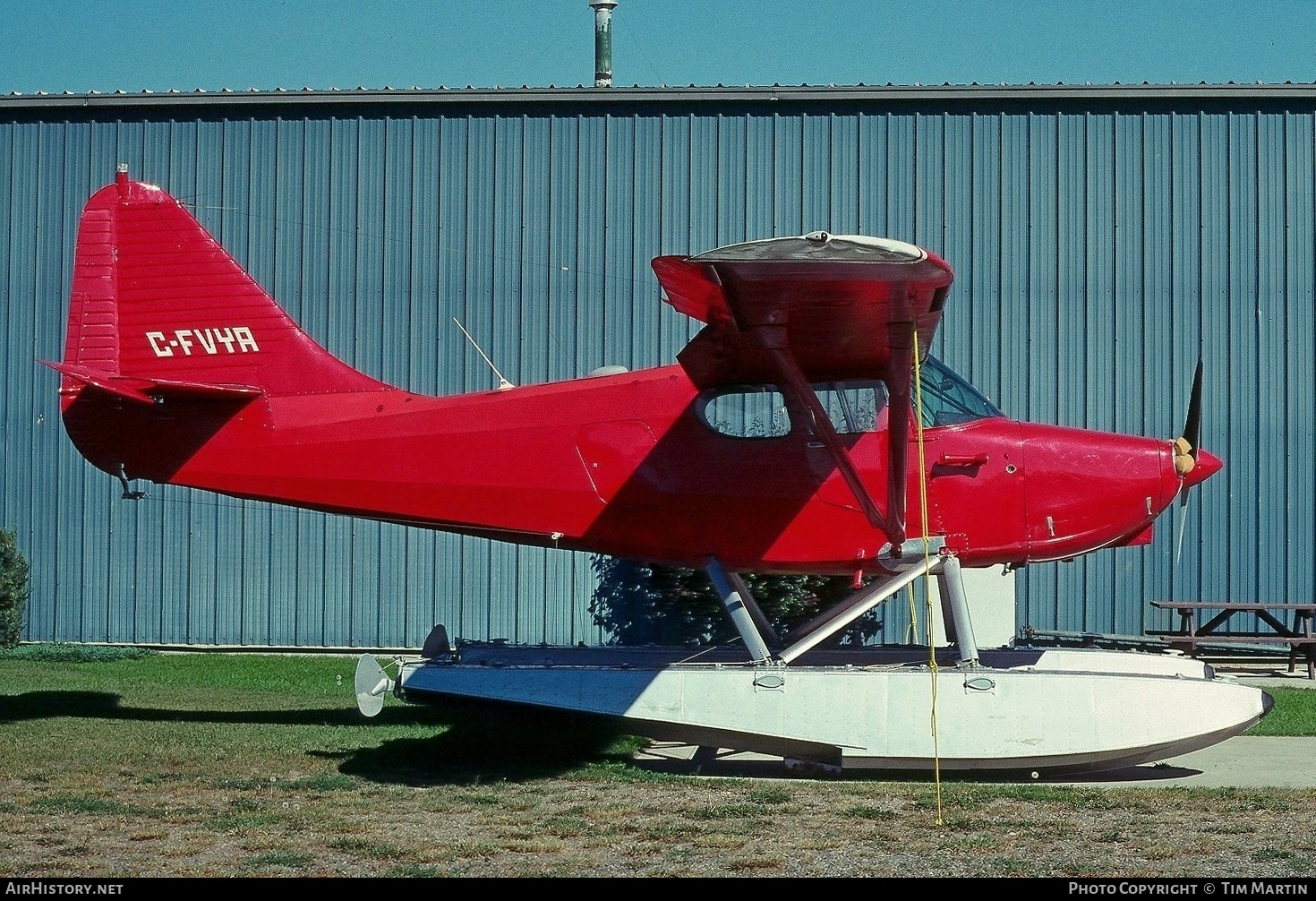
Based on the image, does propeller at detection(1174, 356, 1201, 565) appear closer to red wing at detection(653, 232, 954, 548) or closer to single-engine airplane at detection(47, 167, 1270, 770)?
single-engine airplane at detection(47, 167, 1270, 770)

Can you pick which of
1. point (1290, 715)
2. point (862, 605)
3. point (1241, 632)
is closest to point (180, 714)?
point (862, 605)

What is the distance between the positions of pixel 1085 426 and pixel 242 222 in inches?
405

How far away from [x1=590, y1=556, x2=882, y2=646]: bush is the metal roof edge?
20.2 feet

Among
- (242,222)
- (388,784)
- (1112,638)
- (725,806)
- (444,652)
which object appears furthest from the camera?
(242,222)

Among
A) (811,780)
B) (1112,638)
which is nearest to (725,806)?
(811,780)

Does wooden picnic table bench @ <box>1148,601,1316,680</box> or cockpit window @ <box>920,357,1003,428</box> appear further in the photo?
wooden picnic table bench @ <box>1148,601,1316,680</box>

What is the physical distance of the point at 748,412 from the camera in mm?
9375

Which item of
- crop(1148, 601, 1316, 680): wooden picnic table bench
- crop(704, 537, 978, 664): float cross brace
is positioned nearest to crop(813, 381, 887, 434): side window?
crop(704, 537, 978, 664): float cross brace

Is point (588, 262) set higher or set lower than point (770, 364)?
higher

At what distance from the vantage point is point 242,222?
55.2ft

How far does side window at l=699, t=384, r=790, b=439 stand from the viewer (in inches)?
366

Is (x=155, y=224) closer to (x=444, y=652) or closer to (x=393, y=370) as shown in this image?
(x=444, y=652)

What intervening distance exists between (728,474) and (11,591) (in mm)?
10588

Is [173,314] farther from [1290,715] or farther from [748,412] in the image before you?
[1290,715]
